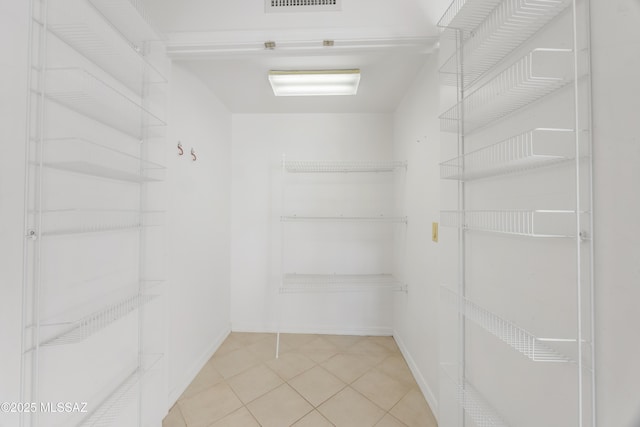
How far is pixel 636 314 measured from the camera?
0.54 meters

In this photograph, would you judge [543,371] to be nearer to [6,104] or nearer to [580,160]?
[580,160]

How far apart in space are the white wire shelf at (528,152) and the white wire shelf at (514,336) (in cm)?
53

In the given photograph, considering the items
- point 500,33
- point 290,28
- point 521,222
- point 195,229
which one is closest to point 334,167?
point 290,28

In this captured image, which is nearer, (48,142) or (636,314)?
(636,314)

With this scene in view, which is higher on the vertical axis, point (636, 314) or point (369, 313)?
point (636, 314)

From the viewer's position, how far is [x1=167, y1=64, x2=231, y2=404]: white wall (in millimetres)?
1602

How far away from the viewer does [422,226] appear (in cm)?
177

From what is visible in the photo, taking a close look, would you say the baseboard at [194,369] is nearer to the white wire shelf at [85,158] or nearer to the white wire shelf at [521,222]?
the white wire shelf at [85,158]

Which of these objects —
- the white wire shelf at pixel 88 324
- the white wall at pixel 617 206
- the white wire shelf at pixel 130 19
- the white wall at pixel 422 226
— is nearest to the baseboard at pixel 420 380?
the white wall at pixel 422 226

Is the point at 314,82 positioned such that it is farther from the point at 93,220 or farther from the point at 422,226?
the point at 93,220

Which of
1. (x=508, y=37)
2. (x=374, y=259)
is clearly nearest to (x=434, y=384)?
(x=374, y=259)

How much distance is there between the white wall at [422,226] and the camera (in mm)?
1555

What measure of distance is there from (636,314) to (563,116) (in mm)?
→ 542

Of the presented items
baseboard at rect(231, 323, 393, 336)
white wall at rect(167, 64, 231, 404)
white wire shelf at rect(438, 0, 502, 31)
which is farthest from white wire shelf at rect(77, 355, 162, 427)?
white wire shelf at rect(438, 0, 502, 31)
